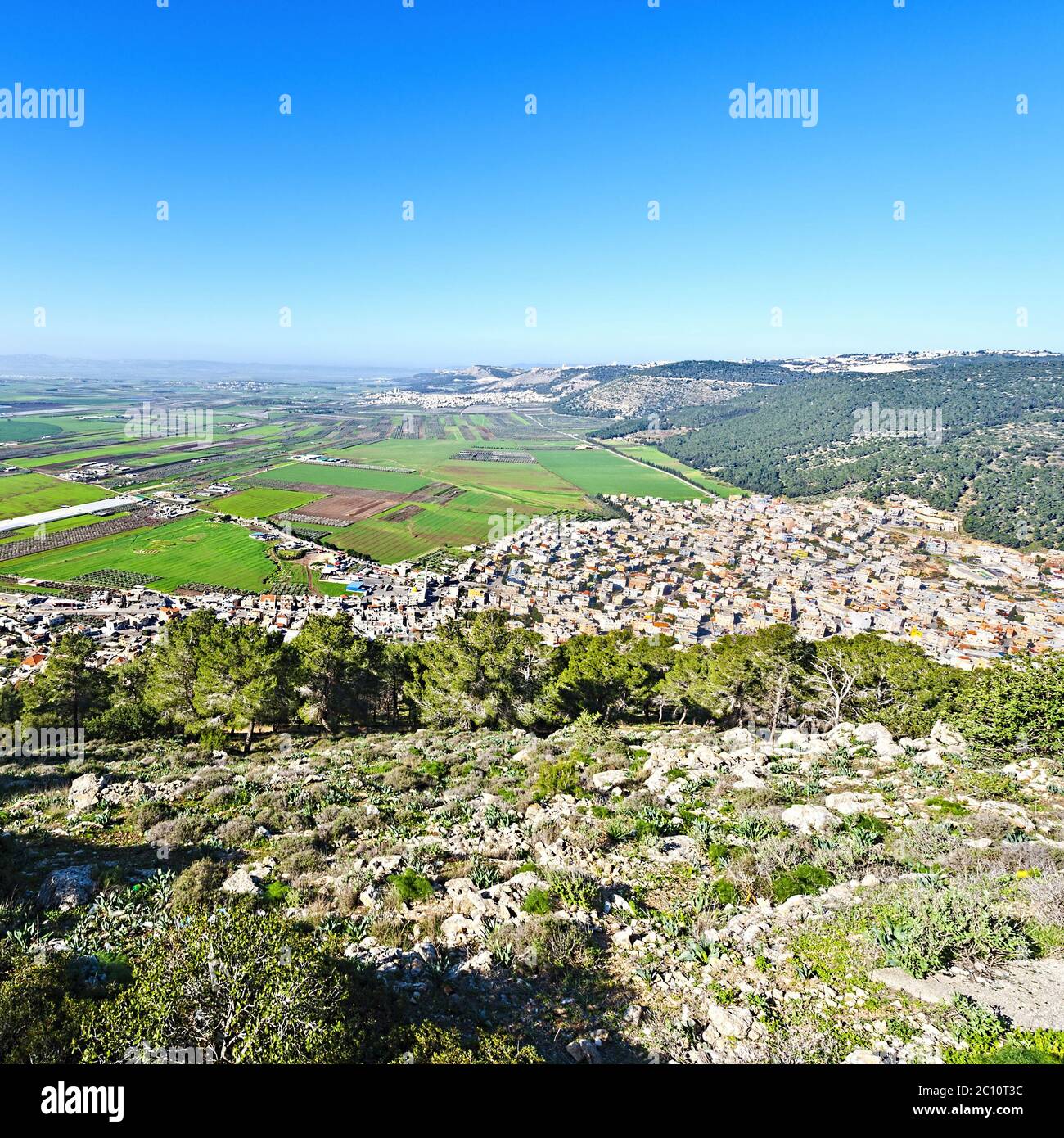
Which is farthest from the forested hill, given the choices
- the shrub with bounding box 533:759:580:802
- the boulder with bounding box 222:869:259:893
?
the boulder with bounding box 222:869:259:893

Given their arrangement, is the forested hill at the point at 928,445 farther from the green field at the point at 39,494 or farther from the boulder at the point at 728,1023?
the green field at the point at 39,494

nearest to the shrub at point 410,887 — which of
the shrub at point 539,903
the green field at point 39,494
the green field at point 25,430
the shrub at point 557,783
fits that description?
the shrub at point 539,903

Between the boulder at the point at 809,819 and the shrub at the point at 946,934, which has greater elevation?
the shrub at the point at 946,934

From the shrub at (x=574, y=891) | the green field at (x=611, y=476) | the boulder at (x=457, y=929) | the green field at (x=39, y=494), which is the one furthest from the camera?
the green field at (x=611, y=476)

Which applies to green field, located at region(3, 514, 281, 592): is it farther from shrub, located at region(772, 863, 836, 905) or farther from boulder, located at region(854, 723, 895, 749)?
shrub, located at region(772, 863, 836, 905)

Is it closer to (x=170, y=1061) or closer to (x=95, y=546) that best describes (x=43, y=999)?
(x=170, y=1061)

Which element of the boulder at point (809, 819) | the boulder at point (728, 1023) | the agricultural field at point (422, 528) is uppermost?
the agricultural field at point (422, 528)
